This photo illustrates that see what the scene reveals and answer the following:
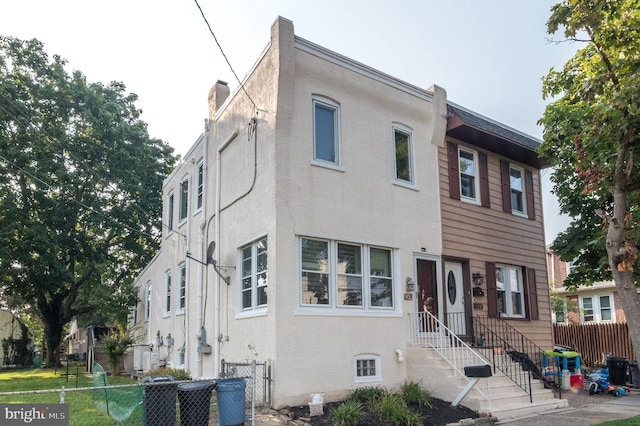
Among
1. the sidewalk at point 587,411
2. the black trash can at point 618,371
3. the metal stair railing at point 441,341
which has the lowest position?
the sidewalk at point 587,411

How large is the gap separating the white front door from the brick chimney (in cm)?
791

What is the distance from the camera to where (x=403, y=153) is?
12.8 metres

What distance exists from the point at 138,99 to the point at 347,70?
760 inches

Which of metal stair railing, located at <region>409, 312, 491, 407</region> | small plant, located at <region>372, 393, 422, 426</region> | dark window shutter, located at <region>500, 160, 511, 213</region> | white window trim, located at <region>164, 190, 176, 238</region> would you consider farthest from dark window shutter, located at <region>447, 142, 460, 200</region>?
white window trim, located at <region>164, 190, 176, 238</region>

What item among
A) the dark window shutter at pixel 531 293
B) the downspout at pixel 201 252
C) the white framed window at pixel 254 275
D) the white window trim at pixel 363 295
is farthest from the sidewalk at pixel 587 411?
the downspout at pixel 201 252

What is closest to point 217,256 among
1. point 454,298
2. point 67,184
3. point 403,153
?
point 403,153

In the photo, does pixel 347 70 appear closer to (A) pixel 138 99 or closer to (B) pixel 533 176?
(B) pixel 533 176

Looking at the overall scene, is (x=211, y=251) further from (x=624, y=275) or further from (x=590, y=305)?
(x=590, y=305)

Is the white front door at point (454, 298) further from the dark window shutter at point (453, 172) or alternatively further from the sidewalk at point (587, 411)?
the sidewalk at point (587, 411)

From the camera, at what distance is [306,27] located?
35.6 ft

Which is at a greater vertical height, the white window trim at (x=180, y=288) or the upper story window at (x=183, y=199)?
the upper story window at (x=183, y=199)

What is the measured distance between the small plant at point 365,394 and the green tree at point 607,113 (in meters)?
4.54

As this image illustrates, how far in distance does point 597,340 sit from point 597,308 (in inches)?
323

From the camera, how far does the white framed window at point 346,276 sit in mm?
10547
